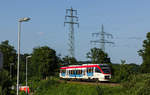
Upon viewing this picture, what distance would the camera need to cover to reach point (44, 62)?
68.8 m

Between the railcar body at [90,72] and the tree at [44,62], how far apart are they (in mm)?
13865

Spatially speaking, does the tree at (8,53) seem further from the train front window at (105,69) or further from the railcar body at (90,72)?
the train front window at (105,69)

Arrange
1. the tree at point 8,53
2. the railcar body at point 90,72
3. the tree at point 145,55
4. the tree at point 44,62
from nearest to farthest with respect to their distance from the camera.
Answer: the railcar body at point 90,72, the tree at point 145,55, the tree at point 44,62, the tree at point 8,53

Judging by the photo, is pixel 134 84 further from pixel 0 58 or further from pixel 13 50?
pixel 13 50

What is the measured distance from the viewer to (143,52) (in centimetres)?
5659

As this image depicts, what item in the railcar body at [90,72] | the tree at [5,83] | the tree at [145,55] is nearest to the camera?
the tree at [5,83]

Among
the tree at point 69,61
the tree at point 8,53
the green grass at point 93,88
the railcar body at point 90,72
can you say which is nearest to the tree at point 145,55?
the railcar body at point 90,72

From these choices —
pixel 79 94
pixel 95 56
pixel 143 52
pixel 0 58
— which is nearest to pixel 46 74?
pixel 95 56

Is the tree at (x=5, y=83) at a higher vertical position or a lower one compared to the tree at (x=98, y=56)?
lower

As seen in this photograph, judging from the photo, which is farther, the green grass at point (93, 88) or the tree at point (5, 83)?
the green grass at point (93, 88)

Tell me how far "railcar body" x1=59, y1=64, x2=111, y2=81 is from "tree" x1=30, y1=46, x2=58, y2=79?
13865 mm

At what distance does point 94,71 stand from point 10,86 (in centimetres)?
2184

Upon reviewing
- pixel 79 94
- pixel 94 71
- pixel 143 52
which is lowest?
pixel 79 94

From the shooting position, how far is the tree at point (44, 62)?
68375mm
